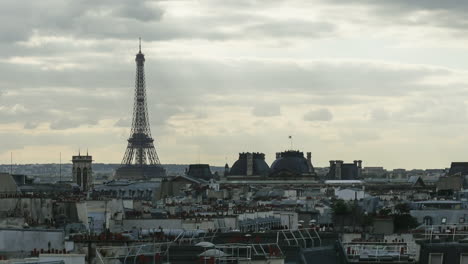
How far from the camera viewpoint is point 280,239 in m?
43.7

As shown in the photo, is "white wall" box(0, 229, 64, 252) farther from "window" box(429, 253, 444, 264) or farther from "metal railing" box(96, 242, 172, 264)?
"window" box(429, 253, 444, 264)

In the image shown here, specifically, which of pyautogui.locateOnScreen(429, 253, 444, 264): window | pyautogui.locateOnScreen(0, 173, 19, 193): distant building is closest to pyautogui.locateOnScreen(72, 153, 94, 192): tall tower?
pyautogui.locateOnScreen(0, 173, 19, 193): distant building

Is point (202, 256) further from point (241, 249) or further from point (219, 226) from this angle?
point (219, 226)

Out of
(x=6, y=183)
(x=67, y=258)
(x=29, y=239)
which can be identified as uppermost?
(x=6, y=183)

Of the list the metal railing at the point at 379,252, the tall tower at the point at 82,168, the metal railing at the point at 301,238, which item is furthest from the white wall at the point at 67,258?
the tall tower at the point at 82,168

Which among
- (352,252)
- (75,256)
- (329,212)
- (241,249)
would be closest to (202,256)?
(75,256)

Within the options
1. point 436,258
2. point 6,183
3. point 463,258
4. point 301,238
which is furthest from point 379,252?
point 6,183

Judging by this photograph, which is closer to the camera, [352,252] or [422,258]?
[422,258]

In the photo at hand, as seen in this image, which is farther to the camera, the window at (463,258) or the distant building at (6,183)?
the distant building at (6,183)

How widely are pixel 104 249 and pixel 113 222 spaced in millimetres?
24328

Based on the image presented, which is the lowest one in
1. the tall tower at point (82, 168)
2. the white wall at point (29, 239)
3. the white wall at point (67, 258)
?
the white wall at point (67, 258)

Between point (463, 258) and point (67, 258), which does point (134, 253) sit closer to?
point (67, 258)

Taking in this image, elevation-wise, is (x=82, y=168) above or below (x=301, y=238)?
above

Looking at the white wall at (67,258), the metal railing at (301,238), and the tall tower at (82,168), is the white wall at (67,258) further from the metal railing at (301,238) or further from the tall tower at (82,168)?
the tall tower at (82,168)
